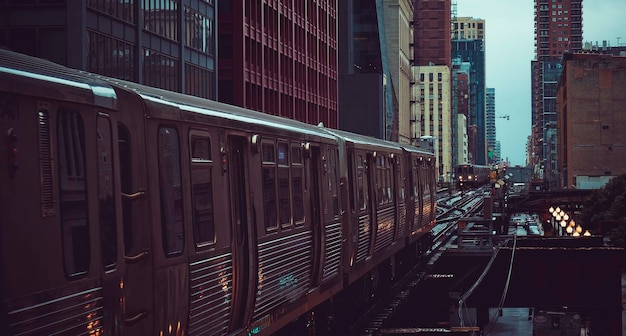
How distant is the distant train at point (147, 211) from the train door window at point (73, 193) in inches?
0.4

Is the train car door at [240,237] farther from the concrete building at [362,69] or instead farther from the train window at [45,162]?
the concrete building at [362,69]

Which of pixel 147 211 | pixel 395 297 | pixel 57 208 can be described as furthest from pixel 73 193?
pixel 395 297

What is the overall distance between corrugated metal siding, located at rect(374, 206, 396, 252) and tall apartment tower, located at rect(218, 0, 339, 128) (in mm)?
44220

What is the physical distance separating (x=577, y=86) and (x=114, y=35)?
3309 inches

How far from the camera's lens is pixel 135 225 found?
26.2 feet

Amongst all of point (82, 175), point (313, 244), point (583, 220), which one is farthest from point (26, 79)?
point (583, 220)

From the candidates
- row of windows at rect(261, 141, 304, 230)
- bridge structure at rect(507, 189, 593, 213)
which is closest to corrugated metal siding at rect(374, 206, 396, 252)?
row of windows at rect(261, 141, 304, 230)

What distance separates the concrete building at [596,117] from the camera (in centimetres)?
11438

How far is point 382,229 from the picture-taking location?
22.2m

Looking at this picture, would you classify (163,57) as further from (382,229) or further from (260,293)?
(260,293)

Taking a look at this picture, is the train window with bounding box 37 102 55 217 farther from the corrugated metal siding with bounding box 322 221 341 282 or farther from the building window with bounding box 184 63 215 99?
the building window with bounding box 184 63 215 99

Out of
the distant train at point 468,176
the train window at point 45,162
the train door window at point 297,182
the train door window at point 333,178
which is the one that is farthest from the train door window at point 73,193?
the distant train at point 468,176

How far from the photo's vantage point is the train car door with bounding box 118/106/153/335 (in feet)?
25.7

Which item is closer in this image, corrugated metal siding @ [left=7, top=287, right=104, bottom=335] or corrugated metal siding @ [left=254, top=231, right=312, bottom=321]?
corrugated metal siding @ [left=7, top=287, right=104, bottom=335]
